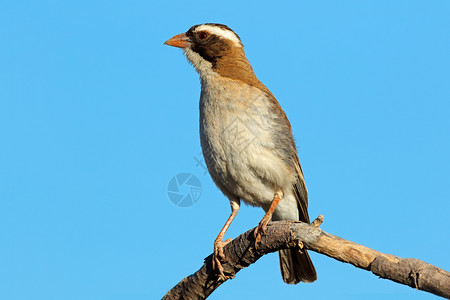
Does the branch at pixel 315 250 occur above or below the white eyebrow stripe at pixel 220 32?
below

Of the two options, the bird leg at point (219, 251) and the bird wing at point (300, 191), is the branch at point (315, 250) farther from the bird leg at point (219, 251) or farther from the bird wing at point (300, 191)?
the bird wing at point (300, 191)

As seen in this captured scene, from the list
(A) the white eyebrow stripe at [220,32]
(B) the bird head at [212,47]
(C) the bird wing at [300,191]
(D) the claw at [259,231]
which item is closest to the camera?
(D) the claw at [259,231]

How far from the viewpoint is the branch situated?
17.1 feet

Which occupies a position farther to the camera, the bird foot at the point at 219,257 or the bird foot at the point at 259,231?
the bird foot at the point at 219,257

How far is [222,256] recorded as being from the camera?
7.32 m

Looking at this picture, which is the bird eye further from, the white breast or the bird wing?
the bird wing

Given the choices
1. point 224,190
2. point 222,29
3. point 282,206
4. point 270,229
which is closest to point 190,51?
point 222,29

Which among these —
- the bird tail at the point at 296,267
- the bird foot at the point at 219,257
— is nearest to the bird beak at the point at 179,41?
the bird foot at the point at 219,257

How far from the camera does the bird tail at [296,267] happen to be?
27.0ft

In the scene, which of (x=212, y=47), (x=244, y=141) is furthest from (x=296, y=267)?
(x=212, y=47)

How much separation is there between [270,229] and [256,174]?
1142mm

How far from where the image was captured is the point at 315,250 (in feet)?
19.8

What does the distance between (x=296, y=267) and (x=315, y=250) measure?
2363 mm

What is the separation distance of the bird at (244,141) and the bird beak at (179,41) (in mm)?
22
